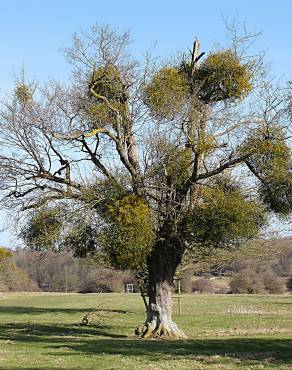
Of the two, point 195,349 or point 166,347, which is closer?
point 195,349

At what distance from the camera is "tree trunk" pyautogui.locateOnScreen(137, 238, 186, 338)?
1814cm

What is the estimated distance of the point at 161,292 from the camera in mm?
18234

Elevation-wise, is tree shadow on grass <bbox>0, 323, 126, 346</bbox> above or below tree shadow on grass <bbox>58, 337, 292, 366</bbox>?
above

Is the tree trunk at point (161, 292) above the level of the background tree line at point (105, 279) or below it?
below

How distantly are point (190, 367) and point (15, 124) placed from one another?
8936 millimetres

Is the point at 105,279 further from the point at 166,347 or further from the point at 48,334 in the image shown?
the point at 166,347

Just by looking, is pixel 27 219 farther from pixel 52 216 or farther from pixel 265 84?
pixel 265 84

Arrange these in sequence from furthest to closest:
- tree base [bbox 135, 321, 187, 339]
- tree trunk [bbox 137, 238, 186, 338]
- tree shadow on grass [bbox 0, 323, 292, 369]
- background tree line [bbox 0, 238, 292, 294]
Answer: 1. background tree line [bbox 0, 238, 292, 294]
2. tree trunk [bbox 137, 238, 186, 338]
3. tree base [bbox 135, 321, 187, 339]
4. tree shadow on grass [bbox 0, 323, 292, 369]

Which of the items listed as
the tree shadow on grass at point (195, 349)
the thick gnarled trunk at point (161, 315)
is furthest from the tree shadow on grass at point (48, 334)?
the thick gnarled trunk at point (161, 315)

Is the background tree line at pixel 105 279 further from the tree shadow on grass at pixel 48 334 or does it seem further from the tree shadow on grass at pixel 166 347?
the tree shadow on grass at pixel 166 347

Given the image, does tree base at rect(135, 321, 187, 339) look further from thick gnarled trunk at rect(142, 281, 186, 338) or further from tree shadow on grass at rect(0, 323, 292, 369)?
tree shadow on grass at rect(0, 323, 292, 369)

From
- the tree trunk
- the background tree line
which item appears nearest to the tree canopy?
the tree trunk

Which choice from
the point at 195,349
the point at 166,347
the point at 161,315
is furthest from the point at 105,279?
the point at 195,349

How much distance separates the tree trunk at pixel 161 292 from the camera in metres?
18.1
